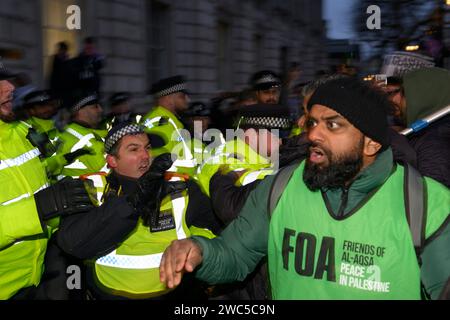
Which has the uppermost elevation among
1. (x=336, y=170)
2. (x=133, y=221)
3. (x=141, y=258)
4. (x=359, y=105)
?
(x=359, y=105)

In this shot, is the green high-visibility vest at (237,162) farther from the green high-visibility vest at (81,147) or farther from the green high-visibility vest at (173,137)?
the green high-visibility vest at (81,147)

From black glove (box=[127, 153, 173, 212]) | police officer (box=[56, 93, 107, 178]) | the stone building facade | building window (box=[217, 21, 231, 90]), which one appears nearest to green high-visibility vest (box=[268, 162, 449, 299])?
black glove (box=[127, 153, 173, 212])

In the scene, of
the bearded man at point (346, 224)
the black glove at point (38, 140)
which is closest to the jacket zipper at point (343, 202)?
the bearded man at point (346, 224)

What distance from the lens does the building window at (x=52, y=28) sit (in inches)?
356

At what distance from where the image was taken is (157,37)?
46.1 ft

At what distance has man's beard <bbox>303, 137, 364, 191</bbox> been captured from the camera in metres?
2.17

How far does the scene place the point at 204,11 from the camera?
1572 cm

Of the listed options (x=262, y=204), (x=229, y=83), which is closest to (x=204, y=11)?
(x=229, y=83)

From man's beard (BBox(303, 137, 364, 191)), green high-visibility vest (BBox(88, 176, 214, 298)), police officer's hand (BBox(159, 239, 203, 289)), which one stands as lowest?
green high-visibility vest (BBox(88, 176, 214, 298))

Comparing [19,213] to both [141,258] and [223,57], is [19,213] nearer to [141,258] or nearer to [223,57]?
[141,258]

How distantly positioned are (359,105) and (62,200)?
4.81 ft

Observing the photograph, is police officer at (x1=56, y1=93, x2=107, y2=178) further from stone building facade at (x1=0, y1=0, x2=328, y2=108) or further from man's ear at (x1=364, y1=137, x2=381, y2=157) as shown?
man's ear at (x1=364, y1=137, x2=381, y2=157)

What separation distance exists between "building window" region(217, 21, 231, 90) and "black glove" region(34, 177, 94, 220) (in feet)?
53.4

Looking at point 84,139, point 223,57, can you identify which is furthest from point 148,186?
point 223,57
